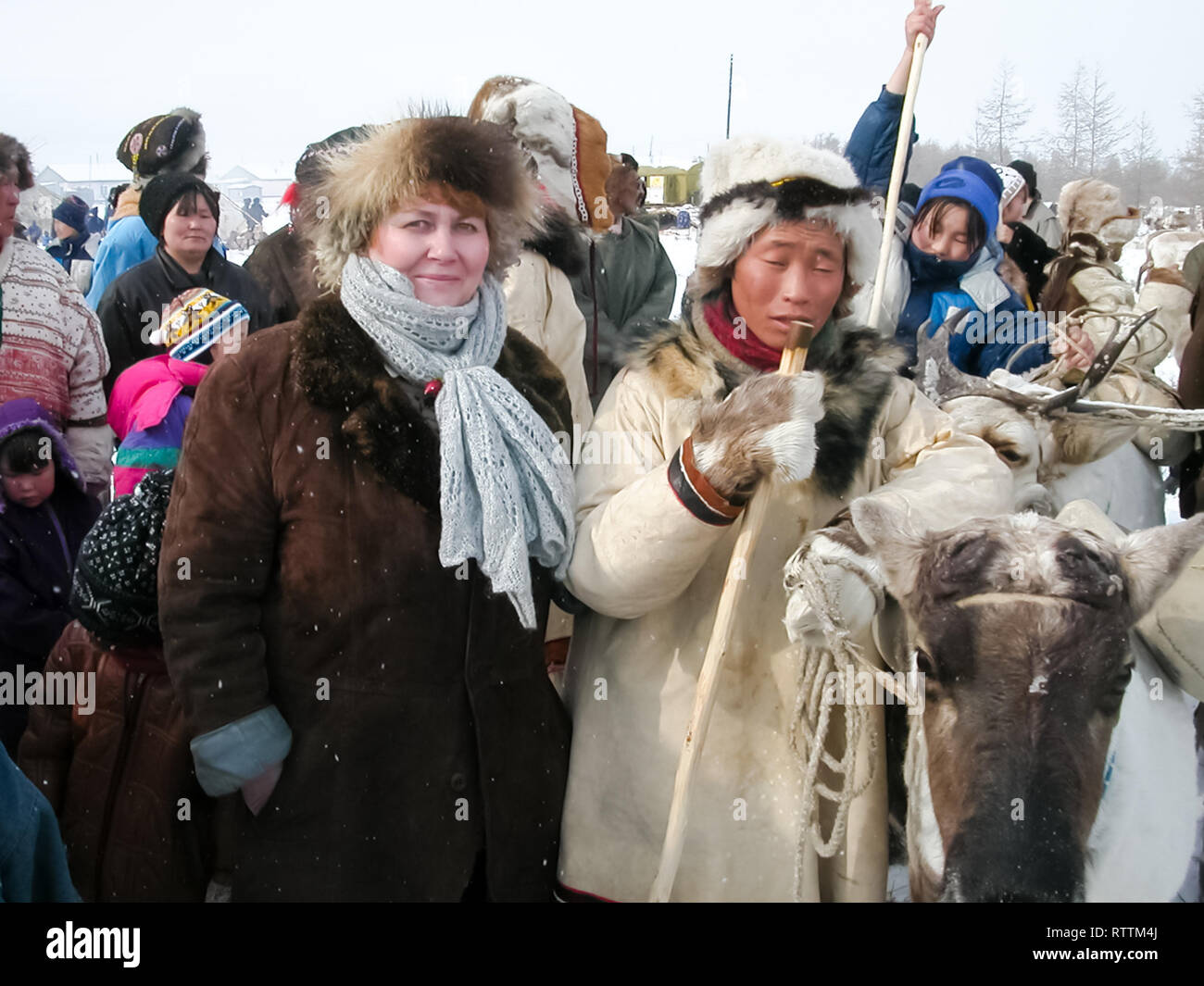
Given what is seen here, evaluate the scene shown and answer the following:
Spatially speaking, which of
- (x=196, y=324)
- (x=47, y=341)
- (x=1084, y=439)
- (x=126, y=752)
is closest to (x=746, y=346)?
(x=1084, y=439)

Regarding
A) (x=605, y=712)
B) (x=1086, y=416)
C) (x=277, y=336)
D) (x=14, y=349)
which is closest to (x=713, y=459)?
(x=605, y=712)

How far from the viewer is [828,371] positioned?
2.27m

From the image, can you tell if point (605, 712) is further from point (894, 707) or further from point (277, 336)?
point (277, 336)

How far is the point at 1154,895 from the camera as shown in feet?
6.65

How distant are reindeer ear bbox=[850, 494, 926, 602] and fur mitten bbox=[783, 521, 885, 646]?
21 mm

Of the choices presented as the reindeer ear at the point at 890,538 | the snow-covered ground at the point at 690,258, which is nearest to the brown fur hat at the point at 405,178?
the reindeer ear at the point at 890,538

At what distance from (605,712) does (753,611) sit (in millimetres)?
391

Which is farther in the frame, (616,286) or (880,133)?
(616,286)

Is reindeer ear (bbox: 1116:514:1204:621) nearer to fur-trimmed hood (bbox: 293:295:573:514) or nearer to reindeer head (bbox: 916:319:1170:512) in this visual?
reindeer head (bbox: 916:319:1170:512)

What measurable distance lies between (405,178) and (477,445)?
0.56 metres

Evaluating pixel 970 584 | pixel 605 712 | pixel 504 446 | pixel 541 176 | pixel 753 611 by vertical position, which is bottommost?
pixel 605 712

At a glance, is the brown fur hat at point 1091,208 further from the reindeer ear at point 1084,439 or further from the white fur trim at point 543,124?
the white fur trim at point 543,124

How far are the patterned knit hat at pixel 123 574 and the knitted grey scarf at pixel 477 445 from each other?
652mm

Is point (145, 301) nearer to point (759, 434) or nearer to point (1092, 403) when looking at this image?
point (759, 434)
